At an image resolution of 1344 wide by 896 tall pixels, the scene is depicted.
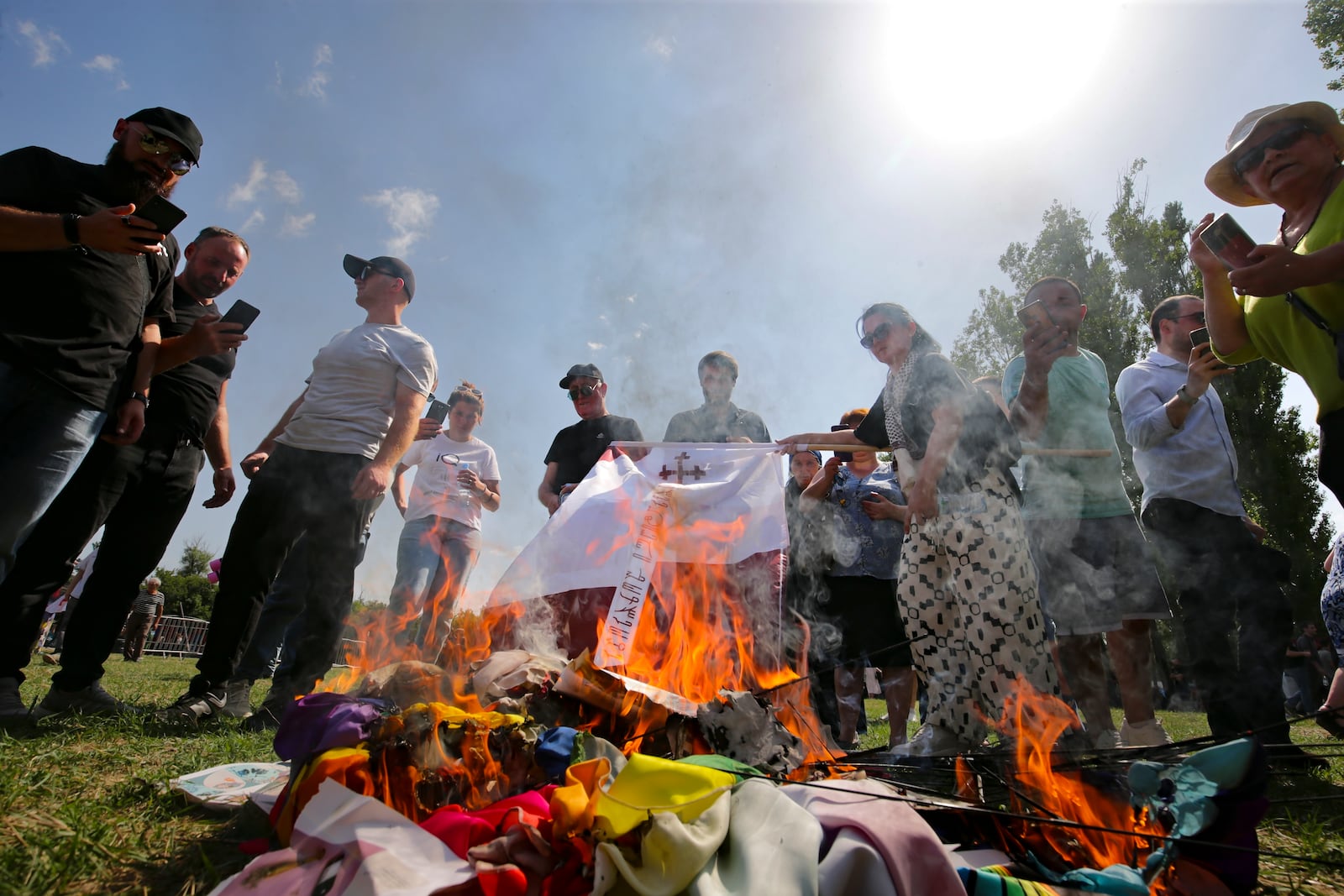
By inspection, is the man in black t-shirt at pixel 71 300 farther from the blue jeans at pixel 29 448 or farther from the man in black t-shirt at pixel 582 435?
the man in black t-shirt at pixel 582 435

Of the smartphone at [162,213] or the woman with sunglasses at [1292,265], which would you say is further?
the smartphone at [162,213]

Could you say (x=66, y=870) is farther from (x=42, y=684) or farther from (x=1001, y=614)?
(x=42, y=684)

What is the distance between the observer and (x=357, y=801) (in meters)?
1.65

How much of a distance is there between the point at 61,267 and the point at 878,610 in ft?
15.6

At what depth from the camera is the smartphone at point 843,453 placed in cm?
475

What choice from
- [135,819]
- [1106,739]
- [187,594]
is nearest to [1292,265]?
[1106,739]

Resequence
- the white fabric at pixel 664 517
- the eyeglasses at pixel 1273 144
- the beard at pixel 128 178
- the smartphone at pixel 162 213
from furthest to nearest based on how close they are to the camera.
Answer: the white fabric at pixel 664 517 < the beard at pixel 128 178 < the smartphone at pixel 162 213 < the eyeglasses at pixel 1273 144

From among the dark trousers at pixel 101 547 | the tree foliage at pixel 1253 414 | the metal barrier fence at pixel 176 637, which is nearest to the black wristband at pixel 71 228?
the dark trousers at pixel 101 547

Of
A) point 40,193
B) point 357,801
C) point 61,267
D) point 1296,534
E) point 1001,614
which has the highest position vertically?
point 1296,534

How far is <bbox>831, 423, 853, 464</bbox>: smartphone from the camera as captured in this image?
4.75m

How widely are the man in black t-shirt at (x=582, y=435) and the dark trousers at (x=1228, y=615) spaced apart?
3.55 metres

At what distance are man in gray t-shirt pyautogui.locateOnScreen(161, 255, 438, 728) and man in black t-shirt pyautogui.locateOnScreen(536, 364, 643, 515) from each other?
1.48 m

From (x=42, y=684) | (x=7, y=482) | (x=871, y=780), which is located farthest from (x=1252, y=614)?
(x=42, y=684)

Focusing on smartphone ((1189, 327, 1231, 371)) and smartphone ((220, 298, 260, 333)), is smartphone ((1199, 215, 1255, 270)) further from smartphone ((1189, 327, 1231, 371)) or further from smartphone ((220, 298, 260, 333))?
smartphone ((220, 298, 260, 333))
